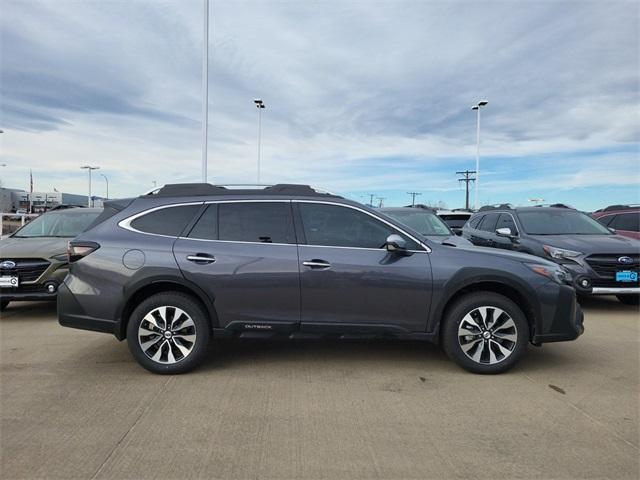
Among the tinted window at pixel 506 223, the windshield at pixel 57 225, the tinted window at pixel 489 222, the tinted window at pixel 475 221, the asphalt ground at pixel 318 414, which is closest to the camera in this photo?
the asphalt ground at pixel 318 414

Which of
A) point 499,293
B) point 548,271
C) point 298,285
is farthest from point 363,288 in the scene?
point 548,271

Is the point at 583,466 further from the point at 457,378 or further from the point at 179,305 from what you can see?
the point at 179,305

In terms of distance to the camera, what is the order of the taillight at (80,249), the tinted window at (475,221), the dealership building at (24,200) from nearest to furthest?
the taillight at (80,249) → the tinted window at (475,221) → the dealership building at (24,200)

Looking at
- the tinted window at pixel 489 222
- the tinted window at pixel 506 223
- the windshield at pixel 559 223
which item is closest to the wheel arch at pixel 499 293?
the windshield at pixel 559 223

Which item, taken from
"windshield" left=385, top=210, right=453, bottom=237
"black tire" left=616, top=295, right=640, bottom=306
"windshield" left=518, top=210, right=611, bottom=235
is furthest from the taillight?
"black tire" left=616, top=295, right=640, bottom=306

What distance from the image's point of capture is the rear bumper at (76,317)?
461 centimetres

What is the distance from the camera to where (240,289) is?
4586 millimetres

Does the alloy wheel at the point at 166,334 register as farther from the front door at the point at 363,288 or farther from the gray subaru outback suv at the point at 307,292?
the front door at the point at 363,288

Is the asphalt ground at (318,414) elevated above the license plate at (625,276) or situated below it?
below

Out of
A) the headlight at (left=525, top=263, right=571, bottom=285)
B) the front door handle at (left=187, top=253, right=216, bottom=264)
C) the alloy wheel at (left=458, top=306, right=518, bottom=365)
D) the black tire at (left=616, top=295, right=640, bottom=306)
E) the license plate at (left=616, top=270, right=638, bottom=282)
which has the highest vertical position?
the front door handle at (left=187, top=253, right=216, bottom=264)

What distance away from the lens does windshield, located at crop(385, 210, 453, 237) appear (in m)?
8.74

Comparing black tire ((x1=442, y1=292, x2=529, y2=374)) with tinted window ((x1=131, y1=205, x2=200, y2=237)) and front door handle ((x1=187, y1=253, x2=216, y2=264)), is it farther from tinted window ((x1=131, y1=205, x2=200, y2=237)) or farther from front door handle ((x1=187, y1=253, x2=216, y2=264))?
tinted window ((x1=131, y1=205, x2=200, y2=237))

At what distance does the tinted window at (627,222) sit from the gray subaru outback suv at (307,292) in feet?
25.8

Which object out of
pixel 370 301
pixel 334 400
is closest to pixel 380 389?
pixel 334 400
